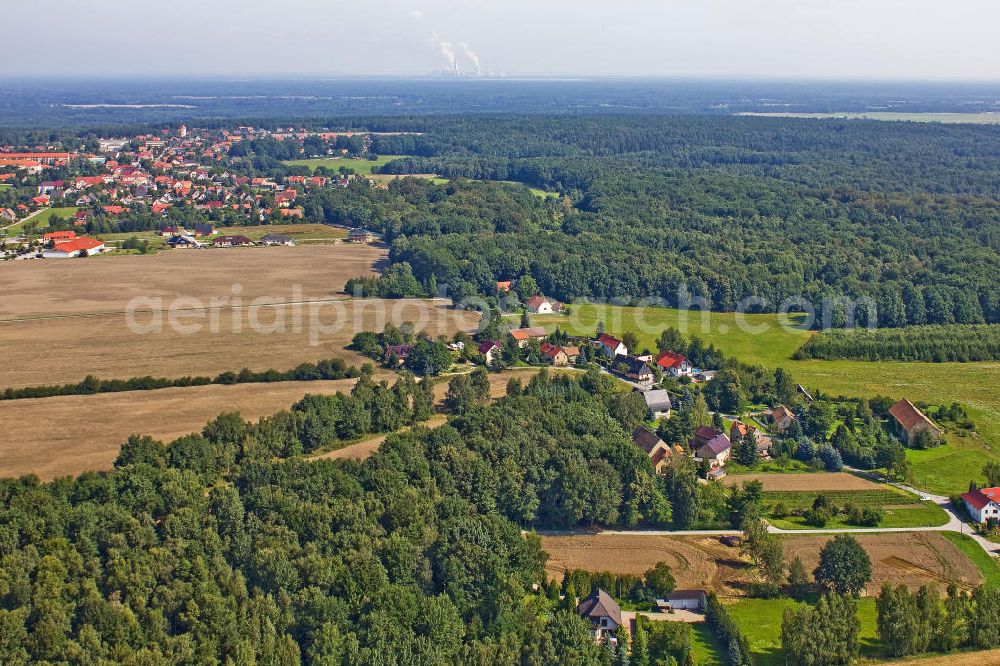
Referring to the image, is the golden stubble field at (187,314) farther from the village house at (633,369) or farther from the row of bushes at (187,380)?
the village house at (633,369)

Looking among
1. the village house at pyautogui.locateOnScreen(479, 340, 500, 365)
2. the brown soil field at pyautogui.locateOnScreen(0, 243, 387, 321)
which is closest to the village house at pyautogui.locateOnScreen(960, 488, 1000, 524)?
the village house at pyautogui.locateOnScreen(479, 340, 500, 365)

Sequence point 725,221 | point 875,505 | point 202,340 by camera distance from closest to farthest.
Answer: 1. point 875,505
2. point 202,340
3. point 725,221

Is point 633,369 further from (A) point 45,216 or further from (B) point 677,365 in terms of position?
(A) point 45,216

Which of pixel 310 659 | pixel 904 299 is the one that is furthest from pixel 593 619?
pixel 904 299

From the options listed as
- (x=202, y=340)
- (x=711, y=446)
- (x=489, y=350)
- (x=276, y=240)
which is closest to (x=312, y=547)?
(x=711, y=446)

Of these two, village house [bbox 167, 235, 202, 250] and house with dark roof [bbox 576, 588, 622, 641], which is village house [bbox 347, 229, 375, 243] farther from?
house with dark roof [bbox 576, 588, 622, 641]

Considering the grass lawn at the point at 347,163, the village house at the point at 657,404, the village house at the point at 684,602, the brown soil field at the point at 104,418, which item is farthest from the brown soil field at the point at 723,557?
the grass lawn at the point at 347,163
